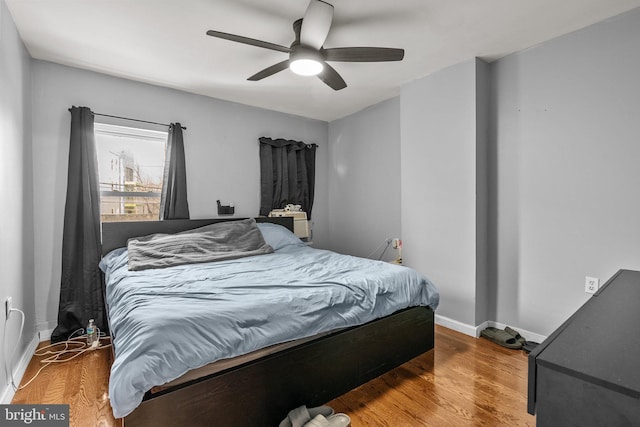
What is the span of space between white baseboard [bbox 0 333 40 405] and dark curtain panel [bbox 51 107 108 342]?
0.23 metres

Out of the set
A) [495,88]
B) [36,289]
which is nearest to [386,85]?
[495,88]

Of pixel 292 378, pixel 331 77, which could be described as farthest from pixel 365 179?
pixel 292 378

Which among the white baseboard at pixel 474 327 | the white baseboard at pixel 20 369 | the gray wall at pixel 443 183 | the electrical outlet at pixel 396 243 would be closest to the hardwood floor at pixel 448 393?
the white baseboard at pixel 474 327

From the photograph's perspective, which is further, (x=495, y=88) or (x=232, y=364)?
(x=495, y=88)

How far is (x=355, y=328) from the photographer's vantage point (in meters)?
1.86

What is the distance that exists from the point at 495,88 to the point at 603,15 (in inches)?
30.3

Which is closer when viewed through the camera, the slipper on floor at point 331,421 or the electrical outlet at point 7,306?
the slipper on floor at point 331,421

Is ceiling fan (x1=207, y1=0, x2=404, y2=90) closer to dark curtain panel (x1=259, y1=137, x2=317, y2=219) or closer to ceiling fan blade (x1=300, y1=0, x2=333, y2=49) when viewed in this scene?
ceiling fan blade (x1=300, y1=0, x2=333, y2=49)

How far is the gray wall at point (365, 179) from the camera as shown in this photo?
3.71 metres

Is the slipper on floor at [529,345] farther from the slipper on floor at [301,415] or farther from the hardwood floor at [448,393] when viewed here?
the slipper on floor at [301,415]

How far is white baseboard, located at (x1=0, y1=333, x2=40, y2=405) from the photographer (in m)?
1.79

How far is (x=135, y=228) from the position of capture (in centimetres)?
304

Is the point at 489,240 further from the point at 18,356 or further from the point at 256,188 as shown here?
the point at 18,356

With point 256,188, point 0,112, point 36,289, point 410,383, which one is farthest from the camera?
point 256,188
